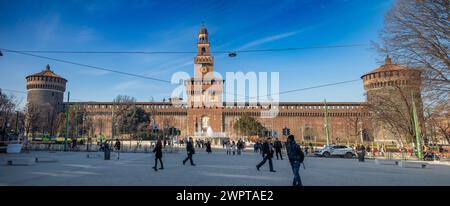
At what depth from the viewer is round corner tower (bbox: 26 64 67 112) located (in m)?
74.6

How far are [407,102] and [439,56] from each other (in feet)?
60.8

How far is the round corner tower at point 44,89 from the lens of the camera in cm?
7462

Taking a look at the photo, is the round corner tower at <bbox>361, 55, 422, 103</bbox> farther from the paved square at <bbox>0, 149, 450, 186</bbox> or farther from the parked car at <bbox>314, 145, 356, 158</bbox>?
the parked car at <bbox>314, 145, 356, 158</bbox>

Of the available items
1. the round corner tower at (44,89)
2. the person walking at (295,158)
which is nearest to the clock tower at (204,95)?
the round corner tower at (44,89)

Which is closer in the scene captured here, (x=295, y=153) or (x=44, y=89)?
(x=295, y=153)

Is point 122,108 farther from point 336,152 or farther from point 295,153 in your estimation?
point 295,153

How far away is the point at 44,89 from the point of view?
75125 mm

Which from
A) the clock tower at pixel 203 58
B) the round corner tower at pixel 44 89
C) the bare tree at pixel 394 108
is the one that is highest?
the clock tower at pixel 203 58

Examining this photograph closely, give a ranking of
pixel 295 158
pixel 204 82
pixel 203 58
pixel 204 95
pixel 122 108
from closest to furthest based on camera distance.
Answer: pixel 295 158, pixel 122 108, pixel 203 58, pixel 204 82, pixel 204 95

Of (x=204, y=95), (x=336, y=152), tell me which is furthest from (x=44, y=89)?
(x=336, y=152)

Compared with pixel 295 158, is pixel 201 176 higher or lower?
lower

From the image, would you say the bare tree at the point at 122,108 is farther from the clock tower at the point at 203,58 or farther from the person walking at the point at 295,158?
the person walking at the point at 295,158

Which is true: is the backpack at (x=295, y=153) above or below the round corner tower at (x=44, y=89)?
below
